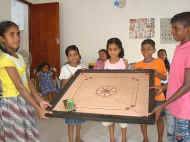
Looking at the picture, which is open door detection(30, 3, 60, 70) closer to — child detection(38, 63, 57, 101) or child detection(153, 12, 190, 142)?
child detection(38, 63, 57, 101)

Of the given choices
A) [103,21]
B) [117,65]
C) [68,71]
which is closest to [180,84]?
[117,65]

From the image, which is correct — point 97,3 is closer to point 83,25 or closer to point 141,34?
point 83,25

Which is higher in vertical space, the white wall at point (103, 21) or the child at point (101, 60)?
the white wall at point (103, 21)

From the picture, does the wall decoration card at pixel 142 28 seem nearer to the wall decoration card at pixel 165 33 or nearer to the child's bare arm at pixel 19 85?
the wall decoration card at pixel 165 33

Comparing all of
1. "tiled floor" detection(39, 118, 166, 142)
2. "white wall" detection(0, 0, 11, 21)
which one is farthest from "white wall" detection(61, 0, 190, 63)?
"tiled floor" detection(39, 118, 166, 142)

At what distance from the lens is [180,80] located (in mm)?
2018

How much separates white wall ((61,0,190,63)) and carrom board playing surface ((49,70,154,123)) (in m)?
4.05

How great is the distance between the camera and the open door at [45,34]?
666 centimetres

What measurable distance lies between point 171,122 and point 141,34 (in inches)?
177

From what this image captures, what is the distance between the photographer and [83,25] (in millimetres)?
6816

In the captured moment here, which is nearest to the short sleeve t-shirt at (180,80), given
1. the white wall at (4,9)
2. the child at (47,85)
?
the white wall at (4,9)

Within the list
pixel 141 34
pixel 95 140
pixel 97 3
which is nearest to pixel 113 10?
pixel 97 3

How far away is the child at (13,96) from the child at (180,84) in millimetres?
875

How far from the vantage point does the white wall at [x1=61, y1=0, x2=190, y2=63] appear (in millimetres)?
6359
